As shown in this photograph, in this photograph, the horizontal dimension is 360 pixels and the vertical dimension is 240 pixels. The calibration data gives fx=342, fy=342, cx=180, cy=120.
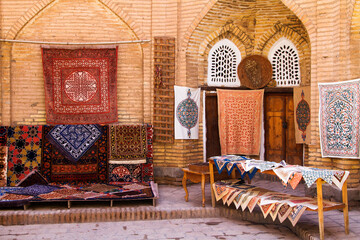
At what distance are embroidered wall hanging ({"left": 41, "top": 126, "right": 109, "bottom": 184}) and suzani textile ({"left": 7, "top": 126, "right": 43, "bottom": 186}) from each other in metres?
0.13

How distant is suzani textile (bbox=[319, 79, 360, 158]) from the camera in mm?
5582

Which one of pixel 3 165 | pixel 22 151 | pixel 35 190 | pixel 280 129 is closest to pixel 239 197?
pixel 280 129

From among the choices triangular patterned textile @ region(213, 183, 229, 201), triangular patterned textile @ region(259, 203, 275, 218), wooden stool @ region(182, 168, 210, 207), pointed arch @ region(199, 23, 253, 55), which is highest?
pointed arch @ region(199, 23, 253, 55)

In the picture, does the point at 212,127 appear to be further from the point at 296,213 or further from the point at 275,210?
the point at 296,213

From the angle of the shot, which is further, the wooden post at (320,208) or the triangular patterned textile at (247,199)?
the triangular patterned textile at (247,199)

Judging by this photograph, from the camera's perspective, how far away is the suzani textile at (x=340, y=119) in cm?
558

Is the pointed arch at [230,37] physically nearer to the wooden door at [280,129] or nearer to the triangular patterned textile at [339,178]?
the wooden door at [280,129]

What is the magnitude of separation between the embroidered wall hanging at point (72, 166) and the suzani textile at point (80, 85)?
24.7 inches

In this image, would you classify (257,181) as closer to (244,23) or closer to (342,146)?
(342,146)

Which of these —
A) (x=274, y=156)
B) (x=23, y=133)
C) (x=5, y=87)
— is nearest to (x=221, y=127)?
(x=274, y=156)

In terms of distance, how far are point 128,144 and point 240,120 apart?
8.66ft

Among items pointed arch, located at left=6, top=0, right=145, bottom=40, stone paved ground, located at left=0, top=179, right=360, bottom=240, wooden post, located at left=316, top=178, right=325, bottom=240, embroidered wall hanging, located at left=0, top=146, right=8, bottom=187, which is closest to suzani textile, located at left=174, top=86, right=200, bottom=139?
pointed arch, located at left=6, top=0, right=145, bottom=40

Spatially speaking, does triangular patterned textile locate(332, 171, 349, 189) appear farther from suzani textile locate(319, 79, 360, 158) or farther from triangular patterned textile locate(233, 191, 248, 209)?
suzani textile locate(319, 79, 360, 158)

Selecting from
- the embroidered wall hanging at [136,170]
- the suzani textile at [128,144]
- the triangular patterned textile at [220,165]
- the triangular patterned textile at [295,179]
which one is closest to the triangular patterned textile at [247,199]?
the triangular patterned textile at [220,165]
